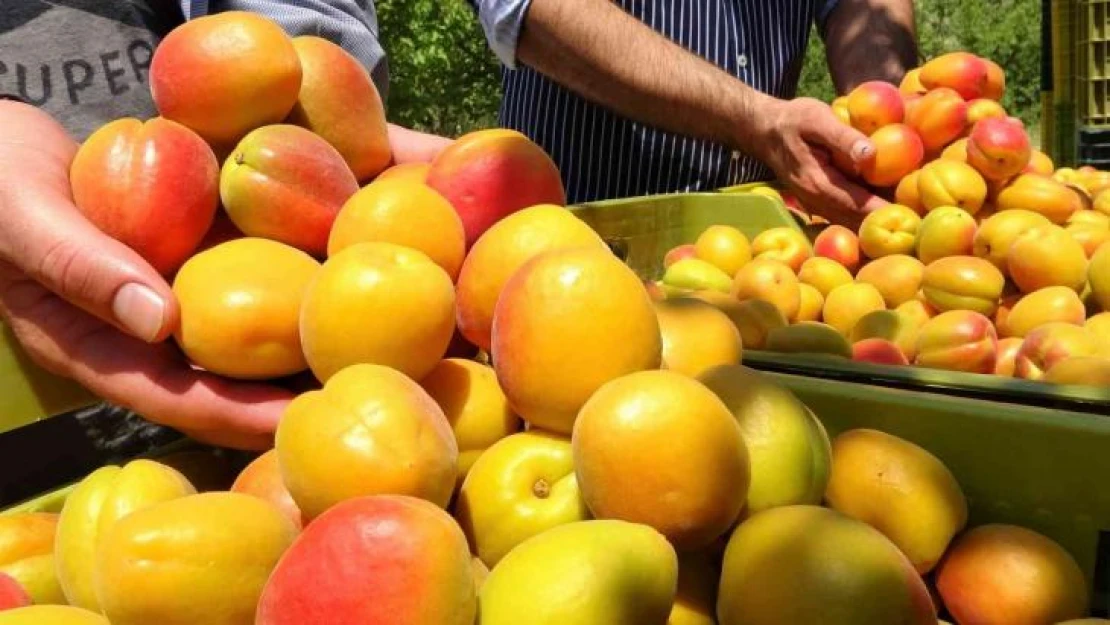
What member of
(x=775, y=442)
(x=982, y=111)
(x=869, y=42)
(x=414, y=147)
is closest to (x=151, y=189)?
(x=414, y=147)

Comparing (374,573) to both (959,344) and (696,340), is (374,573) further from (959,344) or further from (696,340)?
(959,344)

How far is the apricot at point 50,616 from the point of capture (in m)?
0.66

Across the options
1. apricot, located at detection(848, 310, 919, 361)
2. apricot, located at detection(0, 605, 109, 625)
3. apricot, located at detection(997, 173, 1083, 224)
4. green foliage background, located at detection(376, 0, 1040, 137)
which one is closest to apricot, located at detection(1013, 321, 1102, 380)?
apricot, located at detection(848, 310, 919, 361)

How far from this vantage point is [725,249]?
1940mm

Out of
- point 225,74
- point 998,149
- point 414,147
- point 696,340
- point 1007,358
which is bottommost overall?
point 1007,358

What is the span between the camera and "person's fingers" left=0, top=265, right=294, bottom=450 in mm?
960

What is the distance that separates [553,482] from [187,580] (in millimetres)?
295

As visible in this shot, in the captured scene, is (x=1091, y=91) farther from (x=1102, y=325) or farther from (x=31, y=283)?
(x=31, y=283)

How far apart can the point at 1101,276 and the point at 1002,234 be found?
200 mm

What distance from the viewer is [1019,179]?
1953mm

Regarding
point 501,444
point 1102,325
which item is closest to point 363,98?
point 501,444

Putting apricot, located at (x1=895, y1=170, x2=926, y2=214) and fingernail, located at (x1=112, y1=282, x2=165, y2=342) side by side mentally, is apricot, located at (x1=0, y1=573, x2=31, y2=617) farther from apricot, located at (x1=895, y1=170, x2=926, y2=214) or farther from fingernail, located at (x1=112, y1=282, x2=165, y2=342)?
apricot, located at (x1=895, y1=170, x2=926, y2=214)

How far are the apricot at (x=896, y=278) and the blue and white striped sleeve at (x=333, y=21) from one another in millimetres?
1032

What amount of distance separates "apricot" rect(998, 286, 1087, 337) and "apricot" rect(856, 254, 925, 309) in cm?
20
